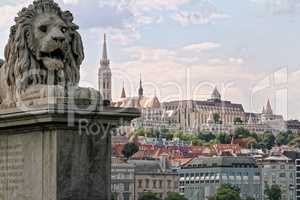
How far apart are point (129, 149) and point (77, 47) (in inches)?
6379

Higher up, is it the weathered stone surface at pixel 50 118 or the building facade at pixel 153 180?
the weathered stone surface at pixel 50 118

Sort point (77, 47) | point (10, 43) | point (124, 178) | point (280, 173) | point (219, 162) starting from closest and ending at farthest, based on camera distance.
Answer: point (77, 47), point (10, 43), point (124, 178), point (219, 162), point (280, 173)

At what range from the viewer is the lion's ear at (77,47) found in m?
11.2

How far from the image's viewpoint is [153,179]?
151250mm

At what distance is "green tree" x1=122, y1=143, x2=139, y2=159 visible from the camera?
565ft

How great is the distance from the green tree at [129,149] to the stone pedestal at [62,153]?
6320 inches

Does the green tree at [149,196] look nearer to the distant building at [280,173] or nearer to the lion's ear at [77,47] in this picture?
the distant building at [280,173]

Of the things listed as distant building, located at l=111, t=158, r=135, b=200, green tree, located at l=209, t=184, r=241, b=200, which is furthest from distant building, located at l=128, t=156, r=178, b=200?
green tree, located at l=209, t=184, r=241, b=200

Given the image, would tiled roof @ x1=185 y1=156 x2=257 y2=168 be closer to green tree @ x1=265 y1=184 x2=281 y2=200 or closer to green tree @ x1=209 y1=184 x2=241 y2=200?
green tree @ x1=265 y1=184 x2=281 y2=200

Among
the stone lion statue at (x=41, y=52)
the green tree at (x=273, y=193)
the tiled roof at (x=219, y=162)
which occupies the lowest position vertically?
the green tree at (x=273, y=193)

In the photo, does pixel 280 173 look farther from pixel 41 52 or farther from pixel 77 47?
pixel 41 52

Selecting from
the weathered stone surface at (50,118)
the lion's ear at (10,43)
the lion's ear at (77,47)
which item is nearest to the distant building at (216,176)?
the lion's ear at (10,43)

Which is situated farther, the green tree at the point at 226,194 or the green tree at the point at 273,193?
the green tree at the point at 273,193

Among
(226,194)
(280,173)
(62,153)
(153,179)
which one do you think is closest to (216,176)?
(153,179)
